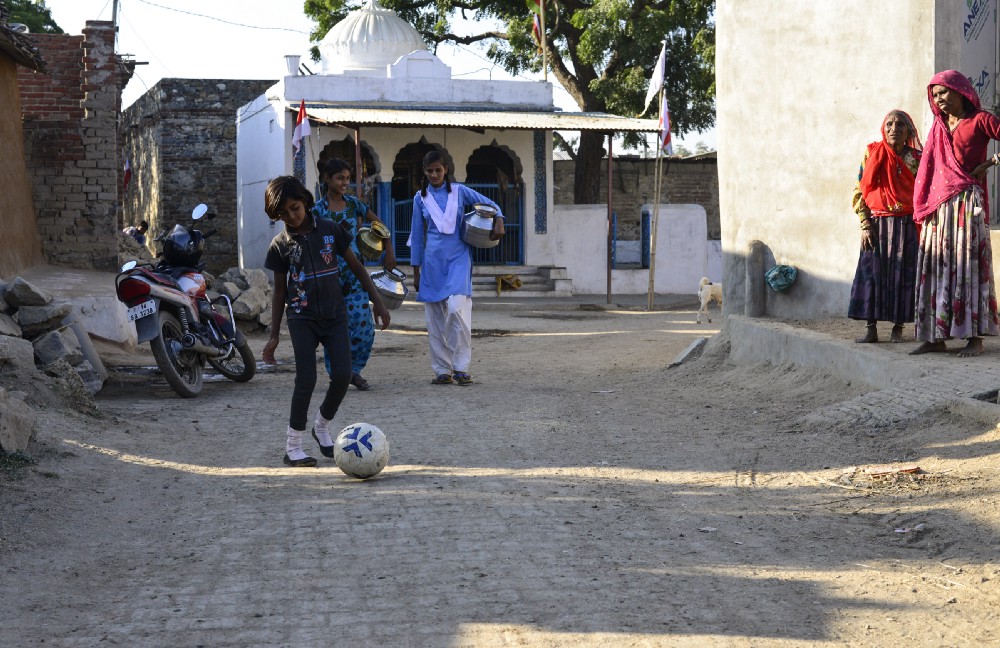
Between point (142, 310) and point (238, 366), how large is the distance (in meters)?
1.32

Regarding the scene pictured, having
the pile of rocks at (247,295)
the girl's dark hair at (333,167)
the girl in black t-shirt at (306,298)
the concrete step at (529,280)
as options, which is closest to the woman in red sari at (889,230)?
the girl's dark hair at (333,167)

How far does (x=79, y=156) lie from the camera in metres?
13.0

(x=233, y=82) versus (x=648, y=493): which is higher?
(x=233, y=82)

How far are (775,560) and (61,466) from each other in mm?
3367

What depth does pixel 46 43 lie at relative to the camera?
13.4 metres

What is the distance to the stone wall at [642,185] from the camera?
94.6 feet

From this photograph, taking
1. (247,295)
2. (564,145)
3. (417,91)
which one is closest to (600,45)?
(417,91)

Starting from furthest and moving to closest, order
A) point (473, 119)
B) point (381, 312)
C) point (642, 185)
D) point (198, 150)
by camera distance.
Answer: point (642, 185) → point (198, 150) → point (473, 119) → point (381, 312)

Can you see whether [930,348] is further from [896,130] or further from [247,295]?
[247,295]

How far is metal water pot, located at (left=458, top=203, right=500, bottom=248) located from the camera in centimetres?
855

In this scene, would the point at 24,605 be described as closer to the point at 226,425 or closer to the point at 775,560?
the point at 775,560

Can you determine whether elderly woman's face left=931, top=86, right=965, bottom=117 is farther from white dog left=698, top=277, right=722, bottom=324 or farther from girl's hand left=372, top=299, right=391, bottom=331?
white dog left=698, top=277, right=722, bottom=324

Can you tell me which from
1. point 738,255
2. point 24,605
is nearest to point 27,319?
point 24,605

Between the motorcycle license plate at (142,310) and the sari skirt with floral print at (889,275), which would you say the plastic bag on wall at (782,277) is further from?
the motorcycle license plate at (142,310)
